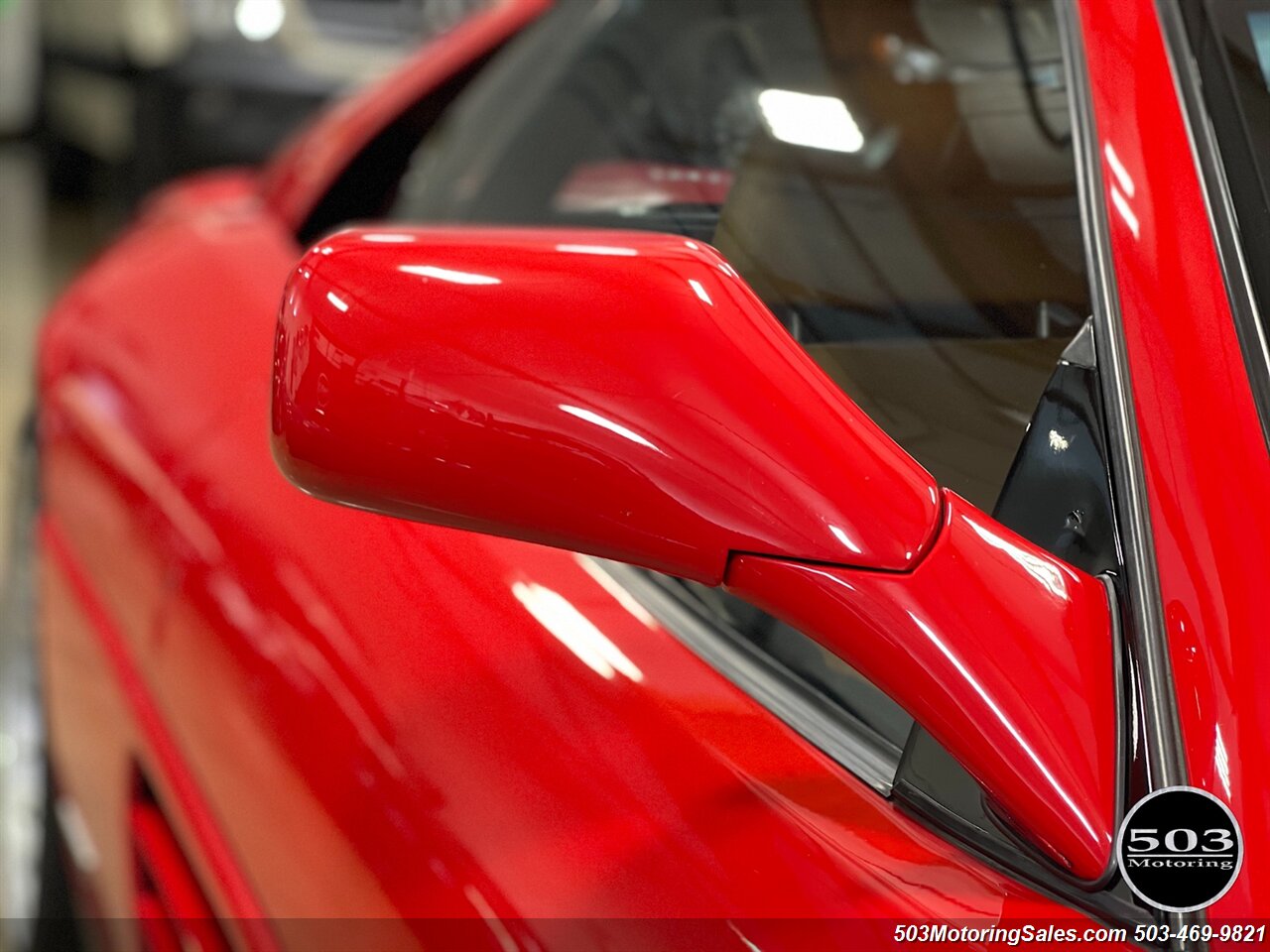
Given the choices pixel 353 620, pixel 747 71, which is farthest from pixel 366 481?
pixel 747 71

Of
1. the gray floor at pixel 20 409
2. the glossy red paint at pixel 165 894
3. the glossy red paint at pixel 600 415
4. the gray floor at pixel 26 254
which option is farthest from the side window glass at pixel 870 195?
the gray floor at pixel 26 254

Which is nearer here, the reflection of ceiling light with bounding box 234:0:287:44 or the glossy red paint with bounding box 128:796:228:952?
the glossy red paint with bounding box 128:796:228:952

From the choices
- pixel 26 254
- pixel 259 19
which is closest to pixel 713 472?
pixel 259 19

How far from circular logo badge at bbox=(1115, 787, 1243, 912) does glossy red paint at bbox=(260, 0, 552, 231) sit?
1.35m

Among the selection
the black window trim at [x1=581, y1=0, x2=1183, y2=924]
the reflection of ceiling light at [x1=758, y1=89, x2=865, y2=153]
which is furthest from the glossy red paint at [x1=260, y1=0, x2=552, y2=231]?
the black window trim at [x1=581, y1=0, x2=1183, y2=924]

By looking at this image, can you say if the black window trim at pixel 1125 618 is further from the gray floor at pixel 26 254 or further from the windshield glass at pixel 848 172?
the gray floor at pixel 26 254

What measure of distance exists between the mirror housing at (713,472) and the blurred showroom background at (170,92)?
3.45 metres

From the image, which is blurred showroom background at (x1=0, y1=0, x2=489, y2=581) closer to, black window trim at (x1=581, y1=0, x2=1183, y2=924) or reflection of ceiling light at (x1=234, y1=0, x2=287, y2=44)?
reflection of ceiling light at (x1=234, y1=0, x2=287, y2=44)

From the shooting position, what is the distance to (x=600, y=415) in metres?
0.58

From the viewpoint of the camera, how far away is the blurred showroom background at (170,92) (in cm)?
456

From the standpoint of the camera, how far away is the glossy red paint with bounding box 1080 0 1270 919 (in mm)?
583

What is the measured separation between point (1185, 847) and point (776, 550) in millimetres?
212

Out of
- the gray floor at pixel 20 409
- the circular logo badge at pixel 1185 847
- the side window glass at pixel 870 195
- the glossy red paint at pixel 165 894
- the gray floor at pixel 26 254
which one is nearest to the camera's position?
the circular logo badge at pixel 1185 847

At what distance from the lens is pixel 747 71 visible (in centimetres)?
125
